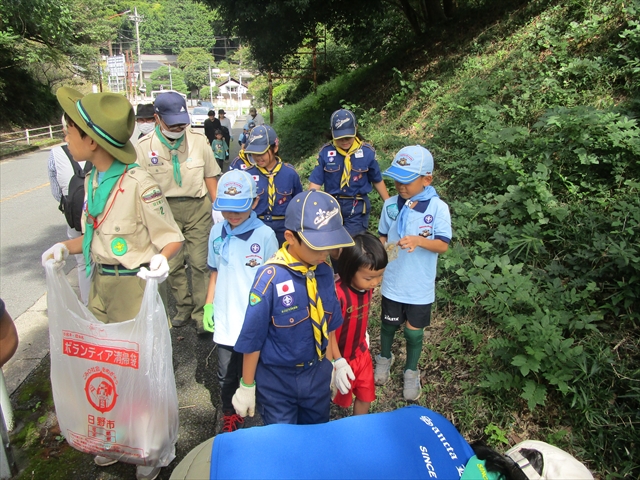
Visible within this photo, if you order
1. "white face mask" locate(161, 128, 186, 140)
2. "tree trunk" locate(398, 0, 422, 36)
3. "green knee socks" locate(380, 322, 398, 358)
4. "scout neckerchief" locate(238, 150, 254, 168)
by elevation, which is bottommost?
"green knee socks" locate(380, 322, 398, 358)

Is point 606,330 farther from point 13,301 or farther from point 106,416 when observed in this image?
point 13,301

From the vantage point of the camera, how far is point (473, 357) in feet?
10.2

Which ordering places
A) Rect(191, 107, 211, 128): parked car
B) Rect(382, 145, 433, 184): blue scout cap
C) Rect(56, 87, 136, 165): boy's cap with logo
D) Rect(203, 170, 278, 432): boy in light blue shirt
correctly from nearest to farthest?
Rect(56, 87, 136, 165): boy's cap with logo < Rect(203, 170, 278, 432): boy in light blue shirt < Rect(382, 145, 433, 184): blue scout cap < Rect(191, 107, 211, 128): parked car

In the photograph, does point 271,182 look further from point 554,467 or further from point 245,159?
point 554,467

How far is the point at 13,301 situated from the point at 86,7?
2905 centimetres

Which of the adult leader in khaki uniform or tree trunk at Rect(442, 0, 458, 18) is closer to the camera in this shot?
the adult leader in khaki uniform

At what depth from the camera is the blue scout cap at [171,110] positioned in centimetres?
357

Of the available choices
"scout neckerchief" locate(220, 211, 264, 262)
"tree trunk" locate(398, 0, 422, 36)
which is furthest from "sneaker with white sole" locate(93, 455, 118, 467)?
"tree trunk" locate(398, 0, 422, 36)

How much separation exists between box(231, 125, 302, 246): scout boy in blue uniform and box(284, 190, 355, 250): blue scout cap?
1952 millimetres

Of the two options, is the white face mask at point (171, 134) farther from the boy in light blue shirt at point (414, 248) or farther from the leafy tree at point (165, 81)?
the leafy tree at point (165, 81)

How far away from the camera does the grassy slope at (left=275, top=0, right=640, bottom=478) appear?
2.51 meters

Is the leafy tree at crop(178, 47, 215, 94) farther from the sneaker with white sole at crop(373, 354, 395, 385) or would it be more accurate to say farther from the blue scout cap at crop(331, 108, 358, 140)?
the sneaker with white sole at crop(373, 354, 395, 385)

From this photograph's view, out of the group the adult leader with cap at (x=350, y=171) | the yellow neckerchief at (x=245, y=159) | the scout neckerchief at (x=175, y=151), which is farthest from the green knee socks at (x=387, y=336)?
the scout neckerchief at (x=175, y=151)

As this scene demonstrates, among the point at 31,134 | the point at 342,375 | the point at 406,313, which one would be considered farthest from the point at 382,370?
the point at 31,134
